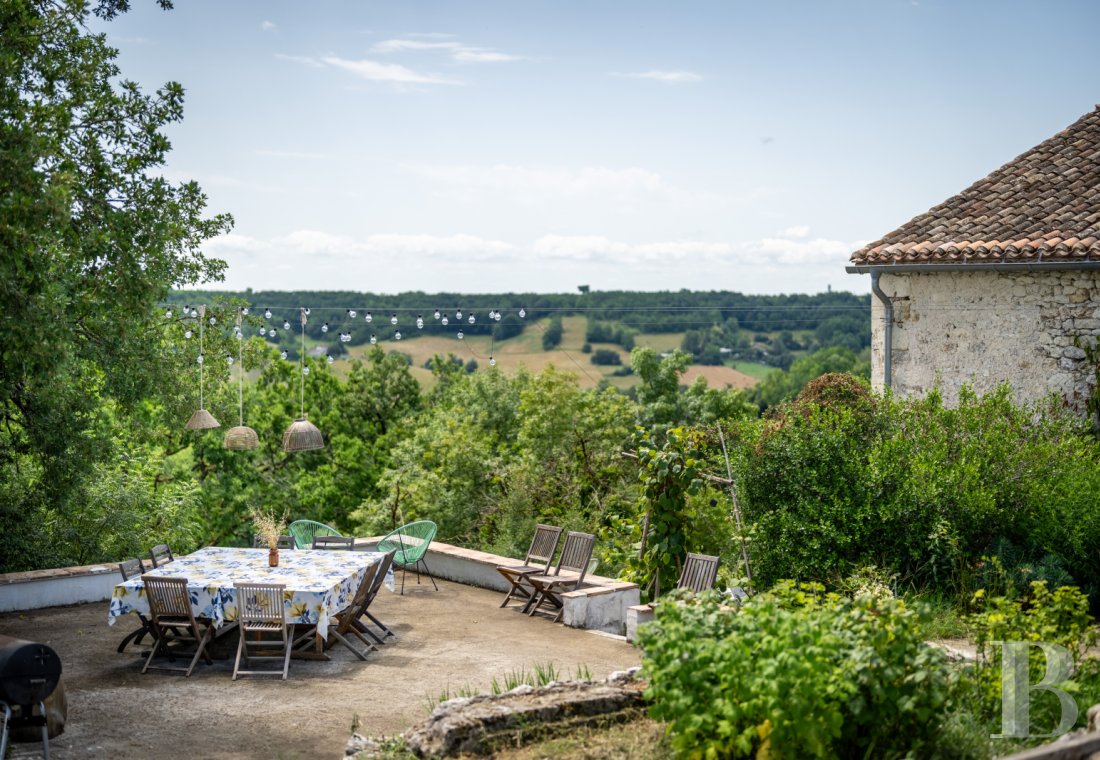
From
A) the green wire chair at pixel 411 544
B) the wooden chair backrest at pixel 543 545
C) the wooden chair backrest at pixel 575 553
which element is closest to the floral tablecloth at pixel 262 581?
the green wire chair at pixel 411 544

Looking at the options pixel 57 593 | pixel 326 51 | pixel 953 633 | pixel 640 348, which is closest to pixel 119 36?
pixel 57 593

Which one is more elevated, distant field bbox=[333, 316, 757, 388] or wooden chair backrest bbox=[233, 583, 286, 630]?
distant field bbox=[333, 316, 757, 388]

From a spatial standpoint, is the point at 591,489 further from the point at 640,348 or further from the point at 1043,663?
the point at 640,348

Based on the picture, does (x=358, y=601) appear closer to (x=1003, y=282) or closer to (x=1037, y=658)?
(x=1037, y=658)

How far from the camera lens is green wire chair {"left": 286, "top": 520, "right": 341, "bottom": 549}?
41.0ft

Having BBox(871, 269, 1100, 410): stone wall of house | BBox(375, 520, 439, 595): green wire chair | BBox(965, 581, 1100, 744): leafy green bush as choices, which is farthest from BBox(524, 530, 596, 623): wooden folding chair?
BBox(871, 269, 1100, 410): stone wall of house

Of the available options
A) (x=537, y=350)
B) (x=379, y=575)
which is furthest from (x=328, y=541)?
(x=537, y=350)

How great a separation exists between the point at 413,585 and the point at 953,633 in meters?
6.41

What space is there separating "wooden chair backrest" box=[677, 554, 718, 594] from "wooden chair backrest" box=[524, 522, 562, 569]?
201cm

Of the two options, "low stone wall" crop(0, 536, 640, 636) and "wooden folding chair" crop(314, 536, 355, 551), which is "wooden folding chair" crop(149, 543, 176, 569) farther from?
"wooden folding chair" crop(314, 536, 355, 551)

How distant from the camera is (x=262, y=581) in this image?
9.41 m

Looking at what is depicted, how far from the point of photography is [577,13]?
782 inches

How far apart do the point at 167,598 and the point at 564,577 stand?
4.16 metres

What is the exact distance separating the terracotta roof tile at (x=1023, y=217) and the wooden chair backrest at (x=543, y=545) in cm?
566
